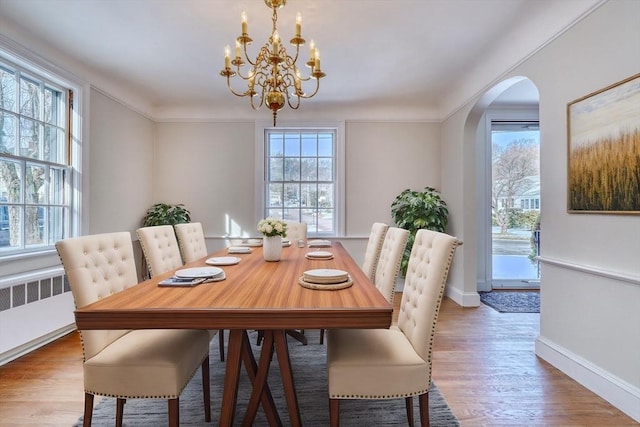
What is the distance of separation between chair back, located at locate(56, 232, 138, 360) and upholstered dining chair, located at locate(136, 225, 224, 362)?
0.31 m

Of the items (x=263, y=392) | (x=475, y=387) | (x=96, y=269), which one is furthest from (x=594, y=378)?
(x=96, y=269)

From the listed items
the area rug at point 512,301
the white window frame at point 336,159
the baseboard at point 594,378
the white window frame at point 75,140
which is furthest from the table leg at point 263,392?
the white window frame at point 336,159

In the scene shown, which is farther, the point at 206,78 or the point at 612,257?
the point at 206,78

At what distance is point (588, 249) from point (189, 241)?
3.04m

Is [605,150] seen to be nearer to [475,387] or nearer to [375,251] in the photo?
[375,251]

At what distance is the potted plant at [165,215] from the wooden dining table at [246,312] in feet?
9.72

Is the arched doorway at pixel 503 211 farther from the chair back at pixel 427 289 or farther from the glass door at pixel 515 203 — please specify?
the chair back at pixel 427 289

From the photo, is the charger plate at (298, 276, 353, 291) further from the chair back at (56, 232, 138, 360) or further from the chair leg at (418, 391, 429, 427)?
the chair back at (56, 232, 138, 360)

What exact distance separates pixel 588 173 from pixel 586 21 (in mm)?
996

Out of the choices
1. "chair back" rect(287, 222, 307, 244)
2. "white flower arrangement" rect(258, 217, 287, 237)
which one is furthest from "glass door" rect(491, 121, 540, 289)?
"white flower arrangement" rect(258, 217, 287, 237)

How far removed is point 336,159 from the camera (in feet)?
16.2

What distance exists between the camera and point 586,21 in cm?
218

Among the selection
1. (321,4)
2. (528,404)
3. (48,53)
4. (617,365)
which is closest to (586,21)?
(321,4)

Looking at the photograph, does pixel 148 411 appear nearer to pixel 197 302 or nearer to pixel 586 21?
pixel 197 302
